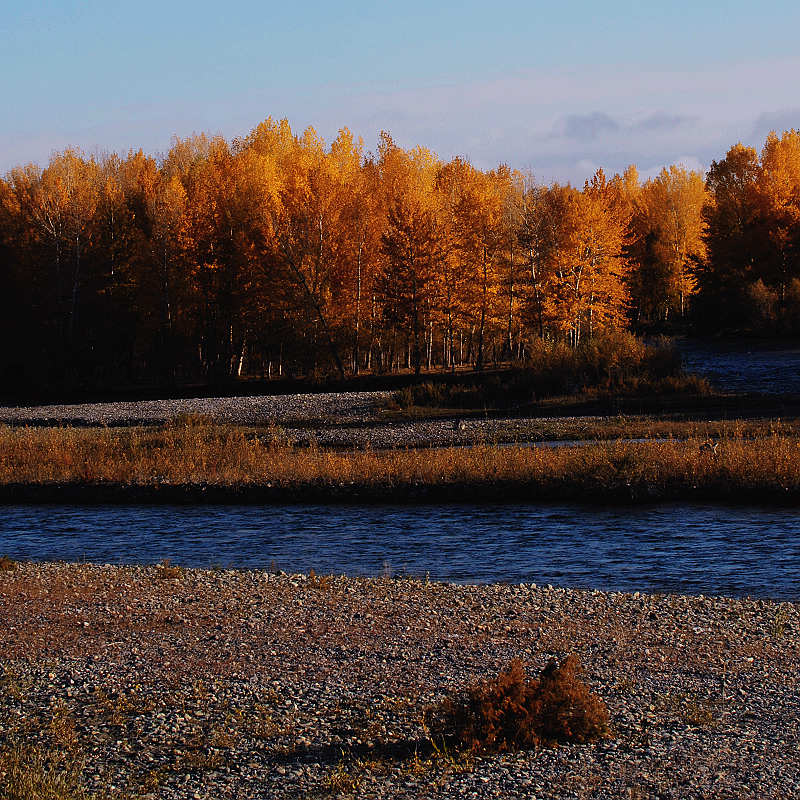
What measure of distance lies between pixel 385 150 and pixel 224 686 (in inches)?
2432

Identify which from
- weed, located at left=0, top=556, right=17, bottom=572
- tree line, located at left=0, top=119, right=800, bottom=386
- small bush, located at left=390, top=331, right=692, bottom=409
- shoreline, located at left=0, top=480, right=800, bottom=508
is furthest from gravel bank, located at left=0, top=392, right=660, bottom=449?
weed, located at left=0, top=556, right=17, bottom=572

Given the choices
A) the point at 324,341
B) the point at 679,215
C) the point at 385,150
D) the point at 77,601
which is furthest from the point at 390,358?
the point at 77,601

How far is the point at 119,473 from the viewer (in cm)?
2838

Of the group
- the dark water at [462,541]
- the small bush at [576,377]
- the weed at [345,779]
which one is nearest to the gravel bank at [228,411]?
the small bush at [576,377]

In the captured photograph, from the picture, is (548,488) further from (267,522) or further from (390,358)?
(390,358)

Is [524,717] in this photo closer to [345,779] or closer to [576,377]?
[345,779]

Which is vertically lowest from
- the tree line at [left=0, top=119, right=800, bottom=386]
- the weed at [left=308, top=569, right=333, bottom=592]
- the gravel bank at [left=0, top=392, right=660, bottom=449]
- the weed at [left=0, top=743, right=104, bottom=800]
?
the weed at [left=308, top=569, right=333, bottom=592]

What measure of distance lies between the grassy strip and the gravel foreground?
33.6 ft

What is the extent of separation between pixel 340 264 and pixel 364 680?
1847 inches

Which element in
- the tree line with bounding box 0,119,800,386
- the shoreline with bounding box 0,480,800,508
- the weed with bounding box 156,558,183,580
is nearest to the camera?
the weed with bounding box 156,558,183,580

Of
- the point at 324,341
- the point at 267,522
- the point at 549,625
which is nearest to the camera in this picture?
the point at 549,625

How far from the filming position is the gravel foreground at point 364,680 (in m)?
7.43

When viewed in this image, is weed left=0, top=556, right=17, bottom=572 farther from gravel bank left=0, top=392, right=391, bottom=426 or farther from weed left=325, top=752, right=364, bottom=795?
gravel bank left=0, top=392, right=391, bottom=426

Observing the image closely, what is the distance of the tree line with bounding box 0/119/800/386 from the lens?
180ft
